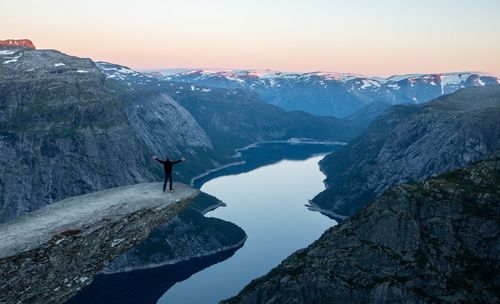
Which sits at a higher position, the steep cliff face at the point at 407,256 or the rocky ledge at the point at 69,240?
the rocky ledge at the point at 69,240

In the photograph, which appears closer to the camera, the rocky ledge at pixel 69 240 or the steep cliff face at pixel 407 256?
the rocky ledge at pixel 69 240

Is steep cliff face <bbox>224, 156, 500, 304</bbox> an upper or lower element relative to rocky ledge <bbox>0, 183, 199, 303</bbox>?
lower

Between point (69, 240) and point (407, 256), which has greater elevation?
point (69, 240)

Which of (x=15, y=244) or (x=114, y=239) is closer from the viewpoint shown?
(x=15, y=244)

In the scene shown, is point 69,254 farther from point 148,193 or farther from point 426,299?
point 426,299

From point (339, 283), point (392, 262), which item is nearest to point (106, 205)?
point (339, 283)
